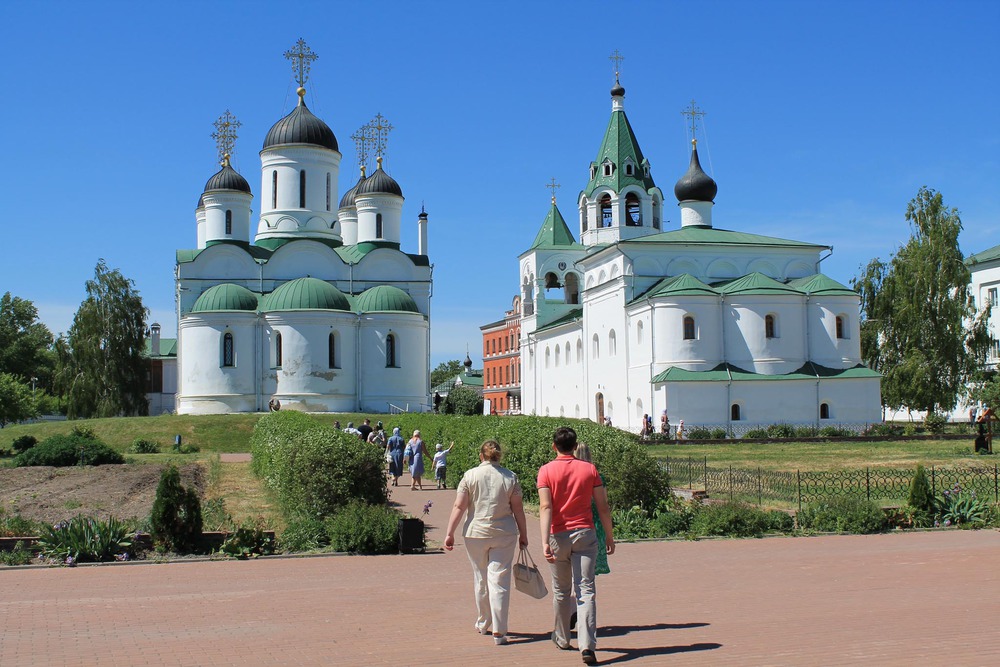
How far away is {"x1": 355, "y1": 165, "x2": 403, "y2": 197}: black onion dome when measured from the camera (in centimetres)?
5659

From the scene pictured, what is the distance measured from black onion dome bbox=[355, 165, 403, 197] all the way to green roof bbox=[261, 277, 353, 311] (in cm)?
814

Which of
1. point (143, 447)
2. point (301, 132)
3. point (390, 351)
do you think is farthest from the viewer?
point (301, 132)

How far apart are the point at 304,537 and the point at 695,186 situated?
43782 millimetres

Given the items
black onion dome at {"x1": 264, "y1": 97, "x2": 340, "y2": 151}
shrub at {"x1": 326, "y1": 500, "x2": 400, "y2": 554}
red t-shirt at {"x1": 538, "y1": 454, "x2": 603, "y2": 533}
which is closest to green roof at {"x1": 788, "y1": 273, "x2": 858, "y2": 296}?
black onion dome at {"x1": 264, "y1": 97, "x2": 340, "y2": 151}

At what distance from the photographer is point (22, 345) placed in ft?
230

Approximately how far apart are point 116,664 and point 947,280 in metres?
49.6

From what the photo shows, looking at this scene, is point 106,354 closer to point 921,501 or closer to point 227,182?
point 227,182

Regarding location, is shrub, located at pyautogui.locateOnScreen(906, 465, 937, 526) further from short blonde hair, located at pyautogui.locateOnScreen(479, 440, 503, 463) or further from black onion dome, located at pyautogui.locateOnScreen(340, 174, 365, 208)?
black onion dome, located at pyautogui.locateOnScreen(340, 174, 365, 208)

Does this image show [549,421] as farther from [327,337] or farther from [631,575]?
[327,337]

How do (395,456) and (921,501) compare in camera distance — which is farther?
(395,456)

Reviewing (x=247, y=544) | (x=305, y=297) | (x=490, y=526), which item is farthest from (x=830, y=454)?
(x=490, y=526)

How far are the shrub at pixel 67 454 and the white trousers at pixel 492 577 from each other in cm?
2353

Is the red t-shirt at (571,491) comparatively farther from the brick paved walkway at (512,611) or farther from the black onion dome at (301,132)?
the black onion dome at (301,132)

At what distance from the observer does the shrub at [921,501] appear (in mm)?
15766
